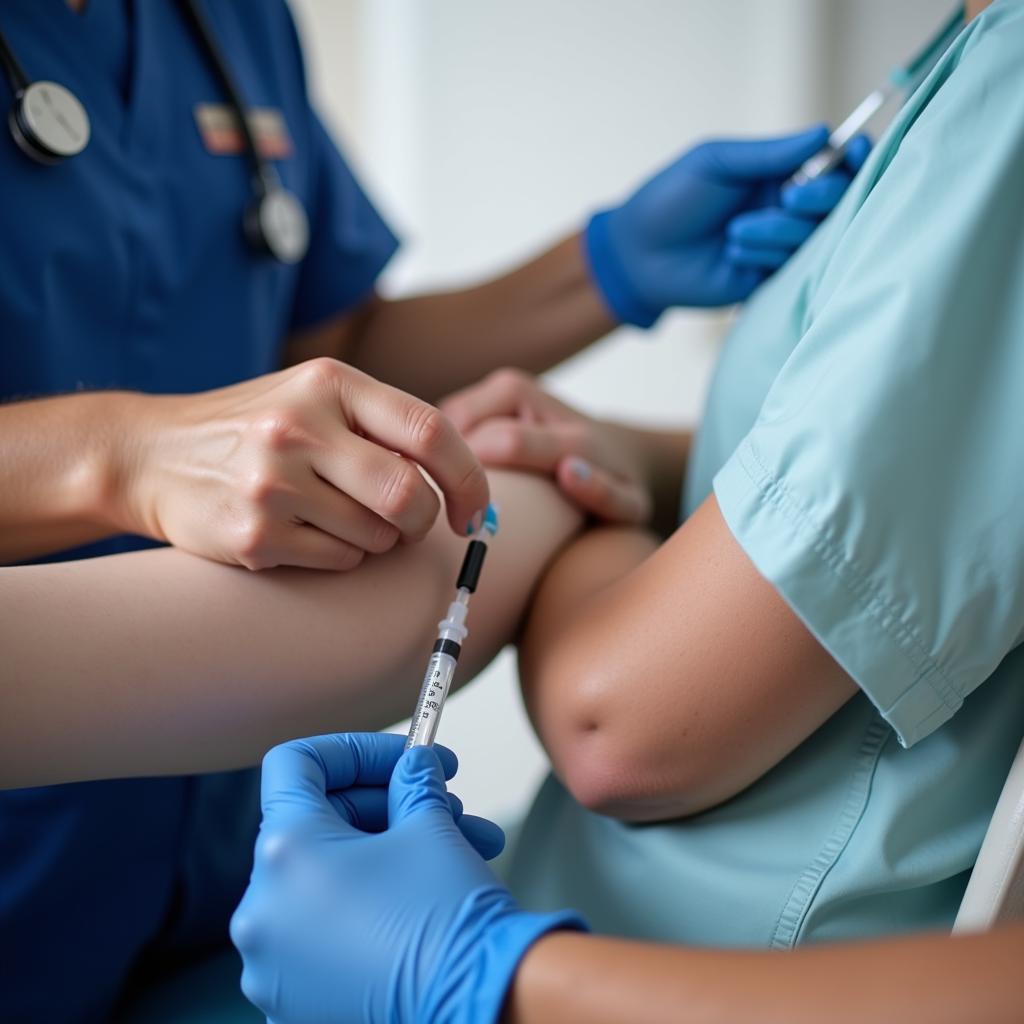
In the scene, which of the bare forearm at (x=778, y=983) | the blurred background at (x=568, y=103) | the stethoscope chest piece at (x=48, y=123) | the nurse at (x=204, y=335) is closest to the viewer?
the bare forearm at (x=778, y=983)

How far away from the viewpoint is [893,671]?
1.84 feet

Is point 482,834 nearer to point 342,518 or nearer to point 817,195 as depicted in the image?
point 342,518

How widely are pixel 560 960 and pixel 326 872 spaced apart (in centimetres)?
13

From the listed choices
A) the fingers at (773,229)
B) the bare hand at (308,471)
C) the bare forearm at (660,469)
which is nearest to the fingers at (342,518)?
the bare hand at (308,471)

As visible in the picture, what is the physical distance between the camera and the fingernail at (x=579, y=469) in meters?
0.87

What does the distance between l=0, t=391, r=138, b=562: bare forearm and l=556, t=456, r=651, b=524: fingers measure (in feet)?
1.16

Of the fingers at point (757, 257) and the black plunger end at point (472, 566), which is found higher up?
the fingers at point (757, 257)

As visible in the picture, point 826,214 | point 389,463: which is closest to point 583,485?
point 389,463

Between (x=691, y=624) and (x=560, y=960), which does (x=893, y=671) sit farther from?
(x=560, y=960)

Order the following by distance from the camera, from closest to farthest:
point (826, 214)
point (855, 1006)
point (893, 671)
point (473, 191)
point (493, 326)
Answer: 1. point (855, 1006)
2. point (893, 671)
3. point (826, 214)
4. point (493, 326)
5. point (473, 191)

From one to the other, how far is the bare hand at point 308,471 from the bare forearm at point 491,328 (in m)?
0.62

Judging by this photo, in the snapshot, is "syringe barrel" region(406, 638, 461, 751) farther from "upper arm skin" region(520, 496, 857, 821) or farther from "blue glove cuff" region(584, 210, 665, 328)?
"blue glove cuff" region(584, 210, 665, 328)

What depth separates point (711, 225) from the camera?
1.13m

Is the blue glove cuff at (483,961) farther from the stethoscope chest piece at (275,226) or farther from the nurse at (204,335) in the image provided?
the stethoscope chest piece at (275,226)
